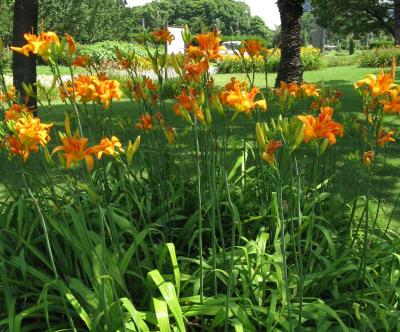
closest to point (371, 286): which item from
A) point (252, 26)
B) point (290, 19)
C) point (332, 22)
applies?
point (290, 19)

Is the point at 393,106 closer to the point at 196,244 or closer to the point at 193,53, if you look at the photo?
the point at 193,53

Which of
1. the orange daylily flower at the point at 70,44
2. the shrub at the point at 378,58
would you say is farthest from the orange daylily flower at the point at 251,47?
the shrub at the point at 378,58

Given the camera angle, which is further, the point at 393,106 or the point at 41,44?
the point at 393,106

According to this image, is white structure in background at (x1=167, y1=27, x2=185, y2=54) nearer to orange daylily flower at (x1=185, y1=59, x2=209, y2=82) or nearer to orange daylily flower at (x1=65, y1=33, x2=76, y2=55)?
orange daylily flower at (x1=185, y1=59, x2=209, y2=82)

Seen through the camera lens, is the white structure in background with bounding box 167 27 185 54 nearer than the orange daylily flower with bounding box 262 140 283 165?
No

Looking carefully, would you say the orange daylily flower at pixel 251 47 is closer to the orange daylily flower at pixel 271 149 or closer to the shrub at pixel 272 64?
the orange daylily flower at pixel 271 149

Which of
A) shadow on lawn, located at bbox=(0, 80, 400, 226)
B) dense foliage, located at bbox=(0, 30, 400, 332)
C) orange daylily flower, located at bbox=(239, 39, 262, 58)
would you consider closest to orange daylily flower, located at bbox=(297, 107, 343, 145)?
dense foliage, located at bbox=(0, 30, 400, 332)

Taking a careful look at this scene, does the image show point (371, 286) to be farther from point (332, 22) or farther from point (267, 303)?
point (332, 22)

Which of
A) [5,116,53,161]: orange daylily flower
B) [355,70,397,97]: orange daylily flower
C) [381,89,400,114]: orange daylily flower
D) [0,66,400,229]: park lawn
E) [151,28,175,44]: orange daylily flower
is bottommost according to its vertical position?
[0,66,400,229]: park lawn

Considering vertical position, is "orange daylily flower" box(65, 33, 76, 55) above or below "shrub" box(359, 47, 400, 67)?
below

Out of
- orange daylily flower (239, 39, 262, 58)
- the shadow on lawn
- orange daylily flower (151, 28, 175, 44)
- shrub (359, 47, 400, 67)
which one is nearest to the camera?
orange daylily flower (239, 39, 262, 58)

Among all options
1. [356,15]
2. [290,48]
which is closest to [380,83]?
[290,48]

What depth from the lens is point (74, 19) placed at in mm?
28172

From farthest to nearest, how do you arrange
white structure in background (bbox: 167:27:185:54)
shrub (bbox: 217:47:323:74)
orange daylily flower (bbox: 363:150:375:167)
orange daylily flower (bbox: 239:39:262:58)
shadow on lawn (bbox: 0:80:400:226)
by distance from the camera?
shrub (bbox: 217:47:323:74) → shadow on lawn (bbox: 0:80:400:226) → white structure in background (bbox: 167:27:185:54) → orange daylily flower (bbox: 239:39:262:58) → orange daylily flower (bbox: 363:150:375:167)
